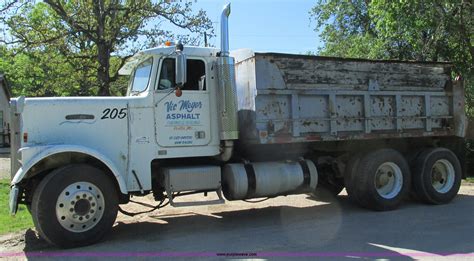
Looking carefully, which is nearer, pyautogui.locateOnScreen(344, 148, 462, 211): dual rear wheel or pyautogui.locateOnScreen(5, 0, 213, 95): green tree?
pyautogui.locateOnScreen(344, 148, 462, 211): dual rear wheel

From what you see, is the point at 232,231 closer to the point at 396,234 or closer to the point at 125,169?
the point at 125,169

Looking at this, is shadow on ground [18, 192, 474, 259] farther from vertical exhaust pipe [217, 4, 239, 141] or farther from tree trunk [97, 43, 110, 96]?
tree trunk [97, 43, 110, 96]

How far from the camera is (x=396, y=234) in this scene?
7590mm

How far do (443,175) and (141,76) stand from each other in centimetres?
689

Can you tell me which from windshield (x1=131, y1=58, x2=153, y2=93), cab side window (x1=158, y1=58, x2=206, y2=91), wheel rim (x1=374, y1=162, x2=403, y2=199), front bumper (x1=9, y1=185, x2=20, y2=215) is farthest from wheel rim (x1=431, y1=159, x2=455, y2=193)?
front bumper (x1=9, y1=185, x2=20, y2=215)

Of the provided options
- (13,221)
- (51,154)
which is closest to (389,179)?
(51,154)

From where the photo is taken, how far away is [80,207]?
280 inches

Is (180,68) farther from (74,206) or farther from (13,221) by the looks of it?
(13,221)

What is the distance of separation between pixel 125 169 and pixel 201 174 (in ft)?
4.21

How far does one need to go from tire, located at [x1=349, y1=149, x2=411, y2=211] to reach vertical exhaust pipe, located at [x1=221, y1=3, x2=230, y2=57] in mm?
3513

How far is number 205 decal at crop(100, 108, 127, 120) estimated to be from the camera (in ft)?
25.0

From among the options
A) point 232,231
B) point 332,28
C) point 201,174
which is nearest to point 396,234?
point 232,231

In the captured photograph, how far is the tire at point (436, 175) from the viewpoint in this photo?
10.2m

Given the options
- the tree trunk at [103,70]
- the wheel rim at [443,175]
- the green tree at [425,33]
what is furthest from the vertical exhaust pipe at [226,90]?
the tree trunk at [103,70]
